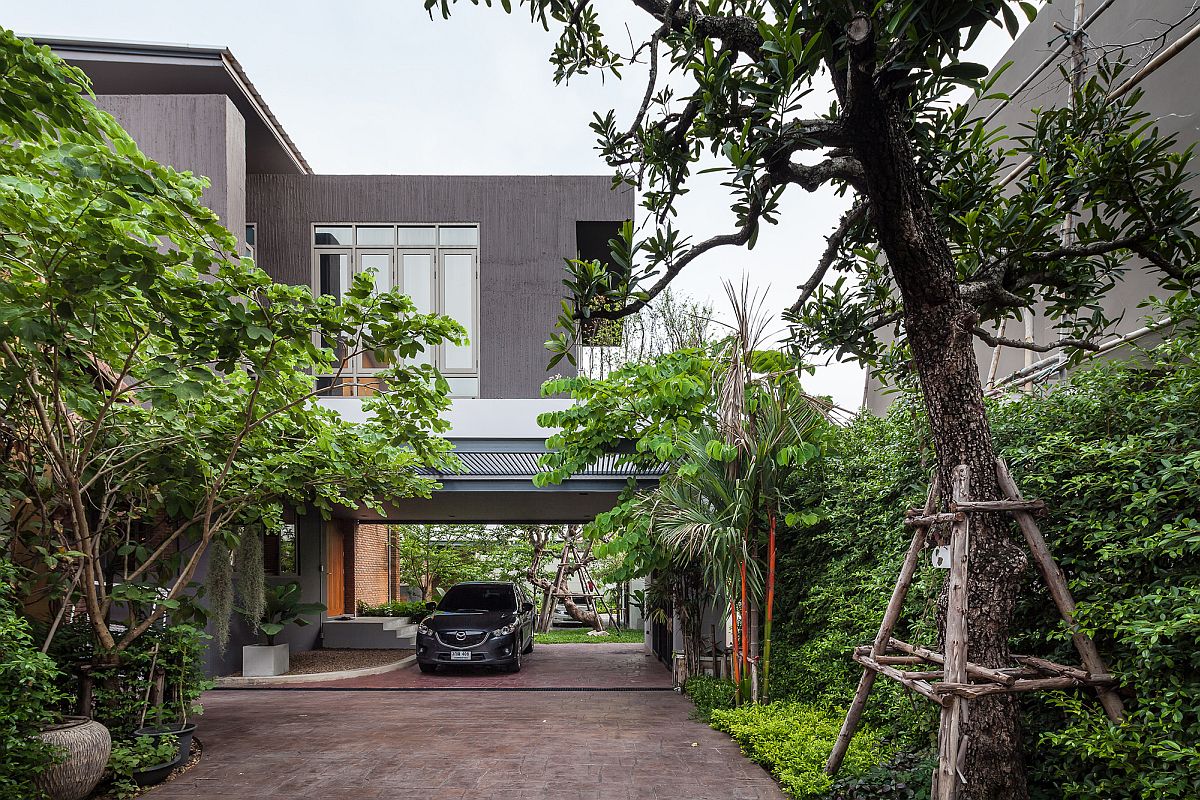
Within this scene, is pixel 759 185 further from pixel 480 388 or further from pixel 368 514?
pixel 368 514

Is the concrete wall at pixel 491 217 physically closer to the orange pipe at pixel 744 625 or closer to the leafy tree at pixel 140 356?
the leafy tree at pixel 140 356

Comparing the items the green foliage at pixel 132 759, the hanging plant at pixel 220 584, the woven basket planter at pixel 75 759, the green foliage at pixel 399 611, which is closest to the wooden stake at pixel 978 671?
the woven basket planter at pixel 75 759

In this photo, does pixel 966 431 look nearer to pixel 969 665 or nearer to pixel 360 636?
pixel 969 665

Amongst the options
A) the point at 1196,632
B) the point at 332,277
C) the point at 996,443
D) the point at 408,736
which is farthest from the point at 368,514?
the point at 1196,632

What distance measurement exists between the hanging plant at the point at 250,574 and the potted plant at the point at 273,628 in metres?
0.35

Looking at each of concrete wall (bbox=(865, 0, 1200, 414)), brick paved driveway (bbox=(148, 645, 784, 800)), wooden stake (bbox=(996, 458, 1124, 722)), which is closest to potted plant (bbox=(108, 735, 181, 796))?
brick paved driveway (bbox=(148, 645, 784, 800))

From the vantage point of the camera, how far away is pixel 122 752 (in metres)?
6.19

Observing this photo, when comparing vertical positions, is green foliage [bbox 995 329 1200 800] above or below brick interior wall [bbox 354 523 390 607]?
above

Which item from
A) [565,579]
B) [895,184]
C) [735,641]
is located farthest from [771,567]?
[565,579]

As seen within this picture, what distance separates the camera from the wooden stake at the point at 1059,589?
3.77 meters

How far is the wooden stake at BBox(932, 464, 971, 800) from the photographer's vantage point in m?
4.00

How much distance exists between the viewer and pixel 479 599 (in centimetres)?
1456

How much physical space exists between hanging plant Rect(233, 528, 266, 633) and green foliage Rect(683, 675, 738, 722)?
636 centimetres

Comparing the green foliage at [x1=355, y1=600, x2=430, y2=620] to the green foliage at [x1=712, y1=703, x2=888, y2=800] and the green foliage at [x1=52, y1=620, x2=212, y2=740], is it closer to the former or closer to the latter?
the green foliage at [x1=52, y1=620, x2=212, y2=740]
